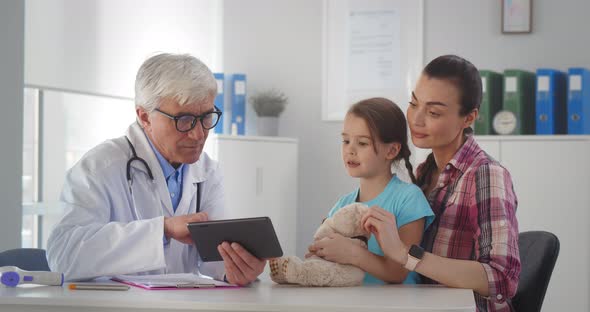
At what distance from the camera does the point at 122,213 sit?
7.49ft

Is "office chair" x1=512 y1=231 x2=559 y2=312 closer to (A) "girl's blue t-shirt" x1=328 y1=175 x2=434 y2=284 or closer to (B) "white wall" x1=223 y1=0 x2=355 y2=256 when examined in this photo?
(A) "girl's blue t-shirt" x1=328 y1=175 x2=434 y2=284

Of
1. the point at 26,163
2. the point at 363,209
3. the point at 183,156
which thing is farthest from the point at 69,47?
the point at 363,209

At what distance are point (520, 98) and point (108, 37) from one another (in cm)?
247

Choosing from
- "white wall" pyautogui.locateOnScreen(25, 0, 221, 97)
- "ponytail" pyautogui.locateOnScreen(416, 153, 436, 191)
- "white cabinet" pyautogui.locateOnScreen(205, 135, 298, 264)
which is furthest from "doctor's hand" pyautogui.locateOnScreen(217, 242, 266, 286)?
"white cabinet" pyautogui.locateOnScreen(205, 135, 298, 264)

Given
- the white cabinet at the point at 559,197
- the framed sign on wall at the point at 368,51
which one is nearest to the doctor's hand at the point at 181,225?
the white cabinet at the point at 559,197

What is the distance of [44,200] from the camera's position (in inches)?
167

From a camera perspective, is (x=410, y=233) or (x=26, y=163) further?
(x=26, y=163)

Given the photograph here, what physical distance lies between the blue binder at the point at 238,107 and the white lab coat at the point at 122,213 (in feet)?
8.91

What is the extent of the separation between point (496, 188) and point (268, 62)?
375 centimetres

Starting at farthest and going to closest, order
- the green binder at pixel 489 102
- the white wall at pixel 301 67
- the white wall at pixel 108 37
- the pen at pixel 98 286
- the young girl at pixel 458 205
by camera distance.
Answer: the white wall at pixel 301 67
the green binder at pixel 489 102
the white wall at pixel 108 37
the young girl at pixel 458 205
the pen at pixel 98 286

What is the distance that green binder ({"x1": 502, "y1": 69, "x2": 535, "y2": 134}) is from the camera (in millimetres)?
4809

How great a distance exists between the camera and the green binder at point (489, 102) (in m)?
4.85

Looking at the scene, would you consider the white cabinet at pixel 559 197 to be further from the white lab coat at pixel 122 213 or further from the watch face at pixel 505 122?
the white lab coat at pixel 122 213

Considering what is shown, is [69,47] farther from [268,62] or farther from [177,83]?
[177,83]
